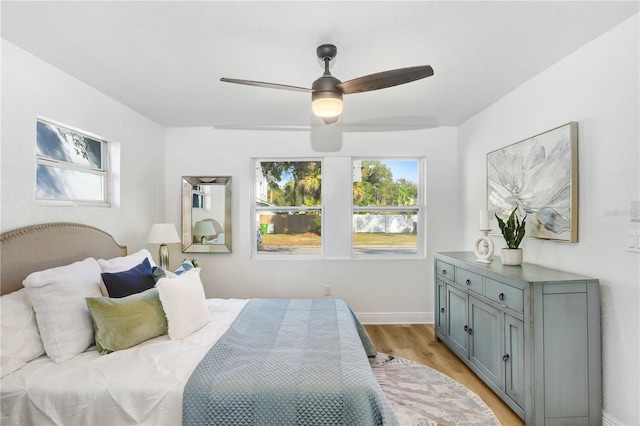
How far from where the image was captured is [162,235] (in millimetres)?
3410

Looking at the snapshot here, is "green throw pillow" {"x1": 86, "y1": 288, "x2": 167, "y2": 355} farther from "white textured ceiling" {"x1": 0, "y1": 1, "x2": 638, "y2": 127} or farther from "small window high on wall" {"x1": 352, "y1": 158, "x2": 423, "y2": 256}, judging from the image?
"small window high on wall" {"x1": 352, "y1": 158, "x2": 423, "y2": 256}

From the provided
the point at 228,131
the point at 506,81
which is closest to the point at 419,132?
the point at 506,81

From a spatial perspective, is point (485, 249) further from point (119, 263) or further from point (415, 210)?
point (119, 263)

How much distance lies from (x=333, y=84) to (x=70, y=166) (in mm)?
2281

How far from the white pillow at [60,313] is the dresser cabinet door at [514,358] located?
267cm

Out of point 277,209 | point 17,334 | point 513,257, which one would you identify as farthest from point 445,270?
point 17,334

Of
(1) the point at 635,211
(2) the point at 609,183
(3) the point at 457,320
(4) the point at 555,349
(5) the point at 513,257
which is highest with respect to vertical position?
(2) the point at 609,183

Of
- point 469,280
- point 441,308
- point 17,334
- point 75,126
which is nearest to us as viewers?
point 17,334

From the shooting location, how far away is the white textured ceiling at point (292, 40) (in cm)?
178

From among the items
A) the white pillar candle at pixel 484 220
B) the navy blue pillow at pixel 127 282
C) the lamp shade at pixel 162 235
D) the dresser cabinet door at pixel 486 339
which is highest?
the white pillar candle at pixel 484 220

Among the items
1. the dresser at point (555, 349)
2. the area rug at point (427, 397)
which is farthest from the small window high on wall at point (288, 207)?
the dresser at point (555, 349)

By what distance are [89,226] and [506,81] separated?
3.67m

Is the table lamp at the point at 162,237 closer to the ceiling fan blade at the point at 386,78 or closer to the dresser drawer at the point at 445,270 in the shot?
the ceiling fan blade at the point at 386,78

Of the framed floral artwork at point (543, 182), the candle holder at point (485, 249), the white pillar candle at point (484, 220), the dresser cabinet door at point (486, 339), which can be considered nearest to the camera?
the framed floral artwork at point (543, 182)
